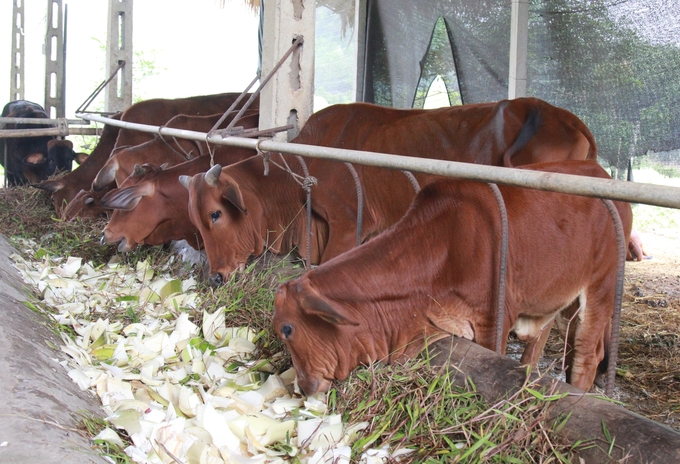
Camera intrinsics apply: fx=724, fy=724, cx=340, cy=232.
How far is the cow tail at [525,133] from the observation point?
4.40m

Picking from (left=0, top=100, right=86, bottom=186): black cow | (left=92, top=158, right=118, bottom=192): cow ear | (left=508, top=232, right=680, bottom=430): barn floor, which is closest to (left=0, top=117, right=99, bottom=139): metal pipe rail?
(left=0, top=100, right=86, bottom=186): black cow

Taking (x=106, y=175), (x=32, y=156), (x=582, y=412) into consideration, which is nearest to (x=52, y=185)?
(x=106, y=175)

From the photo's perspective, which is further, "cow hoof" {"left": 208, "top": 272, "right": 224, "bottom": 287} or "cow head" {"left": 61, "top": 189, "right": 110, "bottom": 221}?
"cow head" {"left": 61, "top": 189, "right": 110, "bottom": 221}

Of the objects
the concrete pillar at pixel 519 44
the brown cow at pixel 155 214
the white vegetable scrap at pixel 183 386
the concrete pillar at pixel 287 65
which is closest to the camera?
the white vegetable scrap at pixel 183 386

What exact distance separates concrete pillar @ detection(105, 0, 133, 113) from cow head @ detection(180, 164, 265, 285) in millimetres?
5523

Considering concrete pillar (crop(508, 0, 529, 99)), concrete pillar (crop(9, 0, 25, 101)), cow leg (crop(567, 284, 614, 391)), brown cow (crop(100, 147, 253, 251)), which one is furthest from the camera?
concrete pillar (crop(9, 0, 25, 101))

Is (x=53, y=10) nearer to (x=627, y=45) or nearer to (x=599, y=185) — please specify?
(x=627, y=45)

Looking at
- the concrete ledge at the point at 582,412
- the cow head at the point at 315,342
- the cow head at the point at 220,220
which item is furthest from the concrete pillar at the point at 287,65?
the concrete ledge at the point at 582,412

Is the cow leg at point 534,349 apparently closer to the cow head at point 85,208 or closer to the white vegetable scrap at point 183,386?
the white vegetable scrap at point 183,386

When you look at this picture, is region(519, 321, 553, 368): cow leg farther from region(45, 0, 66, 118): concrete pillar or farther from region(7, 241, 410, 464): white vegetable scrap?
region(45, 0, 66, 118): concrete pillar

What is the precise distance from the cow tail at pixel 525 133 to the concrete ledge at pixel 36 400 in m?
2.76

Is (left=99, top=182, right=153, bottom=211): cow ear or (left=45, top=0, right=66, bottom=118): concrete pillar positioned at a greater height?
(left=45, top=0, right=66, bottom=118): concrete pillar

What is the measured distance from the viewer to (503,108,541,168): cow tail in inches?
173

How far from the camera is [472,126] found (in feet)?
15.5
